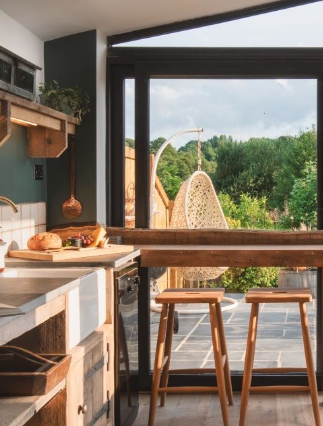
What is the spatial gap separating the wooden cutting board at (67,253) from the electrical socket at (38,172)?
726 millimetres

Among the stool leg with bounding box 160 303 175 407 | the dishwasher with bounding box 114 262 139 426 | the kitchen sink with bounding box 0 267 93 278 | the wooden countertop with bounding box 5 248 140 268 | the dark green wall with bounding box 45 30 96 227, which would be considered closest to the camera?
the kitchen sink with bounding box 0 267 93 278

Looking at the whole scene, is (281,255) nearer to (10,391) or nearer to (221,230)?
(221,230)

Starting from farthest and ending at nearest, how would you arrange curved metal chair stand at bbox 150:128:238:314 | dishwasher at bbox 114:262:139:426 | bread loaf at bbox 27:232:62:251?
curved metal chair stand at bbox 150:128:238:314 < bread loaf at bbox 27:232:62:251 < dishwasher at bbox 114:262:139:426

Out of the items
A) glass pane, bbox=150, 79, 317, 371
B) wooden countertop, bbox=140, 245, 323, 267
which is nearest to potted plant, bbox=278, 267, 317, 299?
glass pane, bbox=150, 79, 317, 371

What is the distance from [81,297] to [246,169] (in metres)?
2.21

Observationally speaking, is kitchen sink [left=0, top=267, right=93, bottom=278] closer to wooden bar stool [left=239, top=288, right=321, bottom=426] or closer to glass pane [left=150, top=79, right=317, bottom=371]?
wooden bar stool [left=239, top=288, right=321, bottom=426]

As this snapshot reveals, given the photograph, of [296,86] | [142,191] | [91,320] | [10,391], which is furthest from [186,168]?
[10,391]

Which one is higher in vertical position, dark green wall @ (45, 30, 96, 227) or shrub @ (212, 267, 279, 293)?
Answer: dark green wall @ (45, 30, 96, 227)

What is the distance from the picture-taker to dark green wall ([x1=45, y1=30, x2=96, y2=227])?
5238 millimetres

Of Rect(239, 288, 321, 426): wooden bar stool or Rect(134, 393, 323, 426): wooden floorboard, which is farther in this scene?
Rect(134, 393, 323, 426): wooden floorboard

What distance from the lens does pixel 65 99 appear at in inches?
193

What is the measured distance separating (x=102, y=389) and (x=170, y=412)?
1.10 m

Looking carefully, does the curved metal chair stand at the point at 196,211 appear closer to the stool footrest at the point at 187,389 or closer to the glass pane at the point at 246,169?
the glass pane at the point at 246,169

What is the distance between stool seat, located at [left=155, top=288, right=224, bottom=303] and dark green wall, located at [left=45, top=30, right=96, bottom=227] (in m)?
0.91
